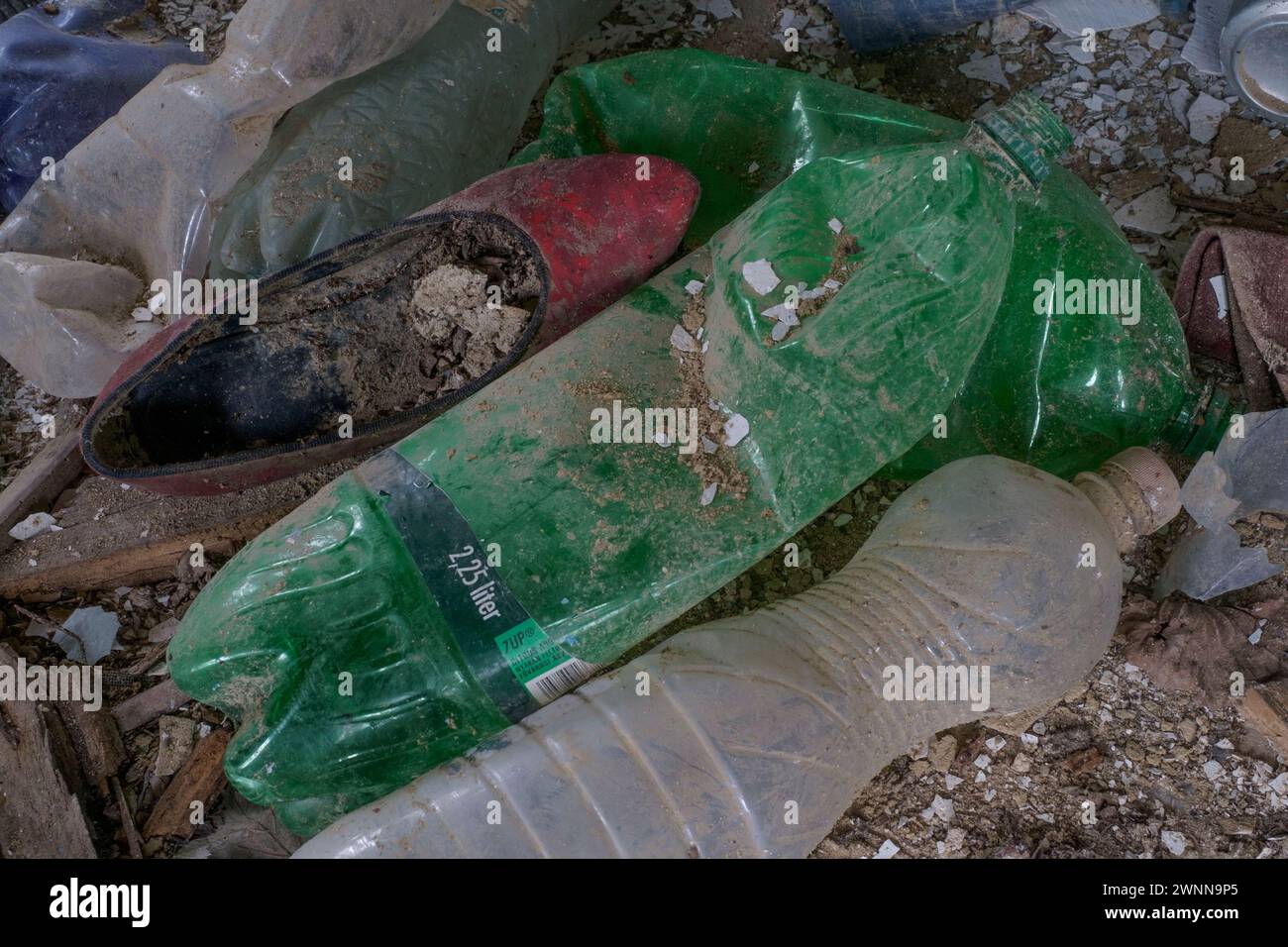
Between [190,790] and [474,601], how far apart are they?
0.61 meters

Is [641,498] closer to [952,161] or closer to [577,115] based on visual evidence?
[952,161]

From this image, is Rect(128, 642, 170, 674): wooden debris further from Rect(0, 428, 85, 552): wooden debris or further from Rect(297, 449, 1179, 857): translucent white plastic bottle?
Rect(297, 449, 1179, 857): translucent white plastic bottle

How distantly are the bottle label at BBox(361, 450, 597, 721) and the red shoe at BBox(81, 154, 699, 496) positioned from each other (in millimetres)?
237

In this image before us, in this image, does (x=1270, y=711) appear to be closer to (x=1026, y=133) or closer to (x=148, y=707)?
(x=1026, y=133)

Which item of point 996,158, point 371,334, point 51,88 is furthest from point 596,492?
point 51,88

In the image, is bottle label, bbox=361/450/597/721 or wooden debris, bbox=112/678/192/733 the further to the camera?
wooden debris, bbox=112/678/192/733

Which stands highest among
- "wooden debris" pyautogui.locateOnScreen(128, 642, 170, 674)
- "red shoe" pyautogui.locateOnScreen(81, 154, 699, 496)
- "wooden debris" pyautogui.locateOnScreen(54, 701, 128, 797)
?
"red shoe" pyautogui.locateOnScreen(81, 154, 699, 496)

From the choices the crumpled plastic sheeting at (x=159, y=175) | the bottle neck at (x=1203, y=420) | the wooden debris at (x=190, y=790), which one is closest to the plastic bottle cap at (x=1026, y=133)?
the bottle neck at (x=1203, y=420)

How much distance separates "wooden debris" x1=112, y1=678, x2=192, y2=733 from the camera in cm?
174

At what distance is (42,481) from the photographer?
1.89m

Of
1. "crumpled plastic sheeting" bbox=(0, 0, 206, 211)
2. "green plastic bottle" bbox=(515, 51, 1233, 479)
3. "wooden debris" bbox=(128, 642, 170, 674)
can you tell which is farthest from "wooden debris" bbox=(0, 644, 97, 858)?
"green plastic bottle" bbox=(515, 51, 1233, 479)

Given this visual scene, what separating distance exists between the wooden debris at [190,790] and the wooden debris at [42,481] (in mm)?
522

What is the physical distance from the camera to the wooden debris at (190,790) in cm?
168
